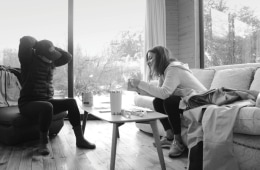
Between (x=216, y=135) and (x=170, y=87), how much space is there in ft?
2.01

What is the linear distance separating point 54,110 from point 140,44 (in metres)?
2.38

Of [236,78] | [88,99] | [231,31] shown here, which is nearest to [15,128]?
[88,99]

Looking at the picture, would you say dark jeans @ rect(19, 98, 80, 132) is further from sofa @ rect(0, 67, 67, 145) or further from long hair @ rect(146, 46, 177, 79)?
long hair @ rect(146, 46, 177, 79)

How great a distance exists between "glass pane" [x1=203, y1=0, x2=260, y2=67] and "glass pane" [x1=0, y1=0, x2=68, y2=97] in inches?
86.4

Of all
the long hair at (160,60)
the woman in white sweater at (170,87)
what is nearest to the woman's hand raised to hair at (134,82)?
the woman in white sweater at (170,87)

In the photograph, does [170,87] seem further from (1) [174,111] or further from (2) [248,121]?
(2) [248,121]

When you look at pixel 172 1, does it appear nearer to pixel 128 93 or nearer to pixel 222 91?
pixel 128 93

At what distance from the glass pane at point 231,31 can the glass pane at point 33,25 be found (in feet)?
7.20

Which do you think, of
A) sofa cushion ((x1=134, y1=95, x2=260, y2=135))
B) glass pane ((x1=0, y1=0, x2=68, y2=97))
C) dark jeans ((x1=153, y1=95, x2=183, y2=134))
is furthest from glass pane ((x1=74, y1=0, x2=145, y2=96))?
sofa cushion ((x1=134, y1=95, x2=260, y2=135))

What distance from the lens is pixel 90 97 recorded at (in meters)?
2.15

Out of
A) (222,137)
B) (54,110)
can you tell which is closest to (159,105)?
(222,137)

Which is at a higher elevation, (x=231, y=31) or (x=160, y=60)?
(x=231, y=31)

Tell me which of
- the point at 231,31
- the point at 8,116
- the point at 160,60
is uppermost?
the point at 231,31

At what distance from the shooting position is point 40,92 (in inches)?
87.5
